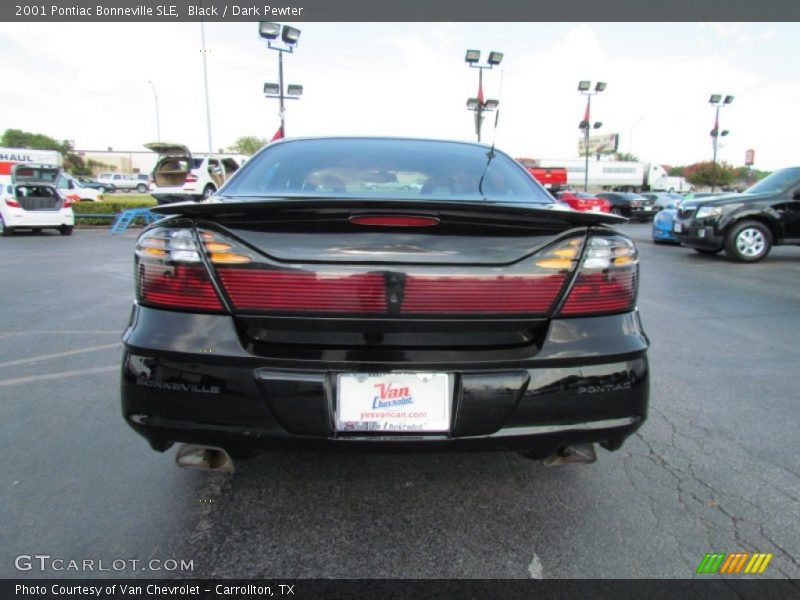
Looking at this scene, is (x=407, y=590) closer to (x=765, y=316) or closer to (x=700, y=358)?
(x=700, y=358)

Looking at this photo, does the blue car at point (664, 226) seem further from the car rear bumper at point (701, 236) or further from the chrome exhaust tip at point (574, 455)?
the chrome exhaust tip at point (574, 455)

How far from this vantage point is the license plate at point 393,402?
5.44ft

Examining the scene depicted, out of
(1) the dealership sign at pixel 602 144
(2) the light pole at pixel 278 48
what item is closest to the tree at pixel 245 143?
(1) the dealership sign at pixel 602 144

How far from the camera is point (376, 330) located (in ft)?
5.57

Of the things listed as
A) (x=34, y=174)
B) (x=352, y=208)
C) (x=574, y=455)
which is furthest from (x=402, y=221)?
(x=34, y=174)

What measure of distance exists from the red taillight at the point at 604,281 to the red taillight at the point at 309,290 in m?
0.66

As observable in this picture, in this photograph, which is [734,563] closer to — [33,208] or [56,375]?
[56,375]

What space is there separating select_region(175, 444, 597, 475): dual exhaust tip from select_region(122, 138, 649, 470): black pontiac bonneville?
152 millimetres

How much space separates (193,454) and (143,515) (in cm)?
37

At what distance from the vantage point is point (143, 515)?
6.69 ft

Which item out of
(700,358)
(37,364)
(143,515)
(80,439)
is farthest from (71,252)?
(700,358)

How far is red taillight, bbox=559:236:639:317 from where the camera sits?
1775 millimetres

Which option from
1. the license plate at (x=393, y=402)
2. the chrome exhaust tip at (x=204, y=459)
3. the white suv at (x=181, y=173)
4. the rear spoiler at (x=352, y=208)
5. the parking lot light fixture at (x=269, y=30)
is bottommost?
the chrome exhaust tip at (x=204, y=459)

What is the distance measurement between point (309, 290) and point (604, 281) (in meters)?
1.03
